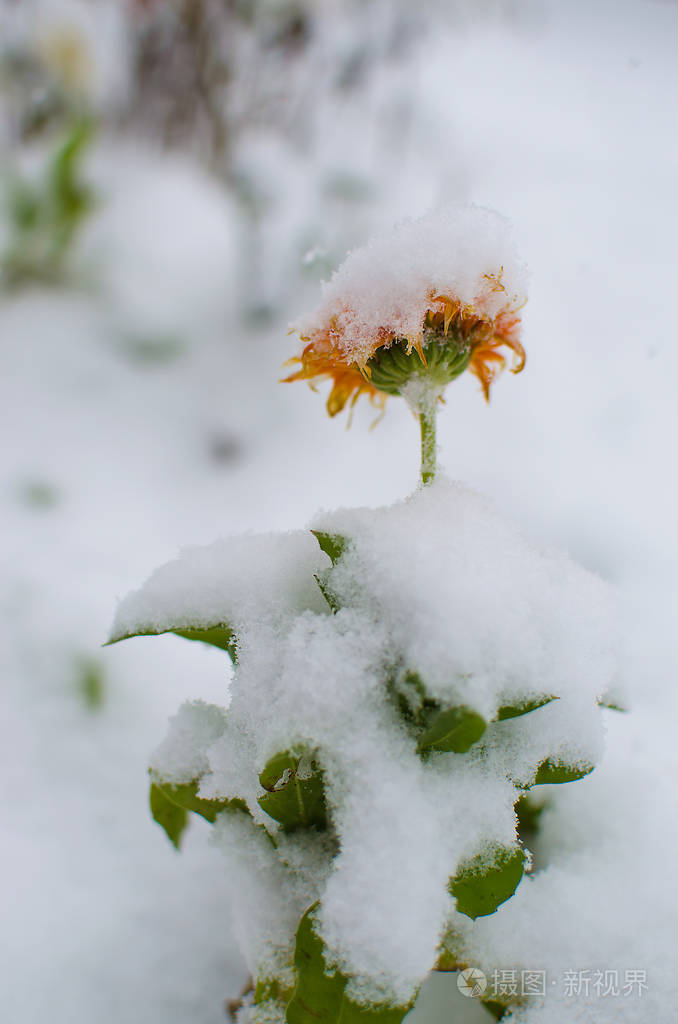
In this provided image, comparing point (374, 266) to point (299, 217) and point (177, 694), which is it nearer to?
point (177, 694)

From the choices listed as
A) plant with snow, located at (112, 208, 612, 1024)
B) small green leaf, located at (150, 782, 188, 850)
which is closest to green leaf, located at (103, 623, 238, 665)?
plant with snow, located at (112, 208, 612, 1024)

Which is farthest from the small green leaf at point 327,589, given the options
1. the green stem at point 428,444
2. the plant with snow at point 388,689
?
the green stem at point 428,444

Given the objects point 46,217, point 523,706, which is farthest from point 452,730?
point 46,217

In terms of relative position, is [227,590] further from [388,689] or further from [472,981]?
[472,981]

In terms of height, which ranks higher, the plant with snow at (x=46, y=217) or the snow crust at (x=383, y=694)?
the plant with snow at (x=46, y=217)

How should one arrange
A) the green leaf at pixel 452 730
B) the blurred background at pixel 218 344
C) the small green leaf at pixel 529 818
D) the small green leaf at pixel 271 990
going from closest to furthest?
1. the green leaf at pixel 452 730
2. the small green leaf at pixel 271 990
3. the small green leaf at pixel 529 818
4. the blurred background at pixel 218 344

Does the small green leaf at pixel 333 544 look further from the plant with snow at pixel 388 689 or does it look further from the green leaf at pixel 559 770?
the green leaf at pixel 559 770

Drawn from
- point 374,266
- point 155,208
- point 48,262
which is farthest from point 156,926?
point 155,208
